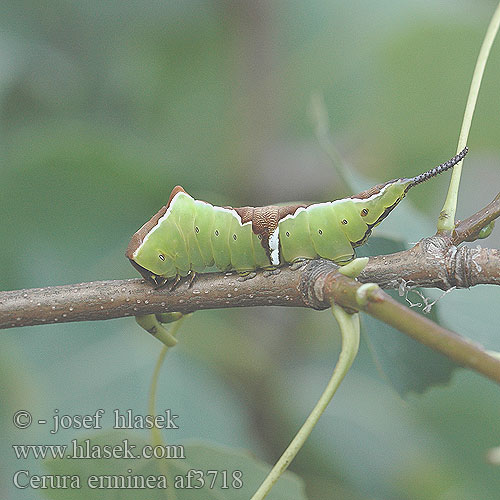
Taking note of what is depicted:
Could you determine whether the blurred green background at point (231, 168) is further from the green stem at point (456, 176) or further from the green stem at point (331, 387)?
the green stem at point (331, 387)

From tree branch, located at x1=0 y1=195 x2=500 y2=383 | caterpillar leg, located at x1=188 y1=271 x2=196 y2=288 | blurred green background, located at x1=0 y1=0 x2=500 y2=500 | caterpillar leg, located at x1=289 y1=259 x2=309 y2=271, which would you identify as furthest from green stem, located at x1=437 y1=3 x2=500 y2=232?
blurred green background, located at x1=0 y1=0 x2=500 y2=500

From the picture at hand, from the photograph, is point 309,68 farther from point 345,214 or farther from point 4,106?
point 345,214

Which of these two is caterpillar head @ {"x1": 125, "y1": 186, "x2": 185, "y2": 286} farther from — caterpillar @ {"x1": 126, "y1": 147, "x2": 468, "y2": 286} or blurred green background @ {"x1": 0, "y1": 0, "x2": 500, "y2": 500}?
blurred green background @ {"x1": 0, "y1": 0, "x2": 500, "y2": 500}

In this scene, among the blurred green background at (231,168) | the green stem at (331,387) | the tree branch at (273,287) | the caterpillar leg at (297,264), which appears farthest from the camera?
the blurred green background at (231,168)

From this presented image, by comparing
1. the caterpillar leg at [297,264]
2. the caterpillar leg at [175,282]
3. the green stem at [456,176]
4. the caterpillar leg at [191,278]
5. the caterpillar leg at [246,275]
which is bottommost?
the caterpillar leg at [175,282]

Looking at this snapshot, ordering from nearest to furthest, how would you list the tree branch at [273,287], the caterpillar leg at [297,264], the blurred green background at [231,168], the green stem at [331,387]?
the green stem at [331,387] → the tree branch at [273,287] → the caterpillar leg at [297,264] → the blurred green background at [231,168]

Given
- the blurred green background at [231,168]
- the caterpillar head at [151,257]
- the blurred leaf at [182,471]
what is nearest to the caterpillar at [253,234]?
the caterpillar head at [151,257]

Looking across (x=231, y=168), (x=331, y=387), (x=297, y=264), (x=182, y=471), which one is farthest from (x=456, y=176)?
(x=231, y=168)
